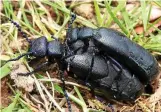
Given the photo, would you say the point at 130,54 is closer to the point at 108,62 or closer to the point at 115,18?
the point at 108,62

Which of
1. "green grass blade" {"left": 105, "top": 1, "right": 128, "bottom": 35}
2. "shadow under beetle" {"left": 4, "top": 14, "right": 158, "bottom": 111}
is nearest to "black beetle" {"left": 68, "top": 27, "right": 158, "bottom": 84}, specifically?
"shadow under beetle" {"left": 4, "top": 14, "right": 158, "bottom": 111}

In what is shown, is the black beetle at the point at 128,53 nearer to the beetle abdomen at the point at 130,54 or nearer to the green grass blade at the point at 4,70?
the beetle abdomen at the point at 130,54

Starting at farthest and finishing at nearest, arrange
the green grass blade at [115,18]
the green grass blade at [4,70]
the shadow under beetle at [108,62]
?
the green grass blade at [115,18], the green grass blade at [4,70], the shadow under beetle at [108,62]

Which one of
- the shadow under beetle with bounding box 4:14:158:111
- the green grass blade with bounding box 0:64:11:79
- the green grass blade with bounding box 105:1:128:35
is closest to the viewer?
the shadow under beetle with bounding box 4:14:158:111

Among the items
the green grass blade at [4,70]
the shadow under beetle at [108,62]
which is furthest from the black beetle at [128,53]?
the green grass blade at [4,70]

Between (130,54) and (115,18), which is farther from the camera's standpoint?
(115,18)

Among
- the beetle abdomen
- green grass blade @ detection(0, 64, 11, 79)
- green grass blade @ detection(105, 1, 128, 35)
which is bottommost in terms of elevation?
green grass blade @ detection(0, 64, 11, 79)

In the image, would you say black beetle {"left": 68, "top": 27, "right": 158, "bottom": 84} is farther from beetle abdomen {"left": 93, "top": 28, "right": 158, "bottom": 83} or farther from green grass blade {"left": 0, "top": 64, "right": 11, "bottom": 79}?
green grass blade {"left": 0, "top": 64, "right": 11, "bottom": 79}

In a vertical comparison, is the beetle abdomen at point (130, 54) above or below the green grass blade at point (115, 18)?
below

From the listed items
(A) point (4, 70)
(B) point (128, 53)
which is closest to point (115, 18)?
(B) point (128, 53)
